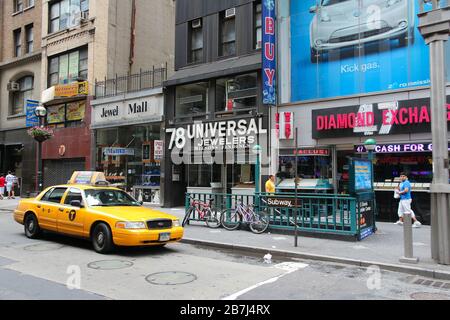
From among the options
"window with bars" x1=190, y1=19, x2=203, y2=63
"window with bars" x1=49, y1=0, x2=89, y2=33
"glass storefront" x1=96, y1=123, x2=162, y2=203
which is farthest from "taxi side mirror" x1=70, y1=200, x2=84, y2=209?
"window with bars" x1=49, y1=0, x2=89, y2=33

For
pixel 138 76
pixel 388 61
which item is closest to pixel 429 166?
pixel 388 61

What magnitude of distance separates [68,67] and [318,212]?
20.0 metres

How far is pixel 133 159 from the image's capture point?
22031 mm

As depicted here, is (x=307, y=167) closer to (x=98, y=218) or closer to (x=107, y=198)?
(x=107, y=198)

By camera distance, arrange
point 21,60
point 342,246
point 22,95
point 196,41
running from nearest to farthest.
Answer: point 342,246 < point 196,41 < point 21,60 < point 22,95

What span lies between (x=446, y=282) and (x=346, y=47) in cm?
1059

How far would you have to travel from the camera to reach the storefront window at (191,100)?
19312 millimetres

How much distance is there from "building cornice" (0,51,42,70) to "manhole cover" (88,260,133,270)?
23.3 meters

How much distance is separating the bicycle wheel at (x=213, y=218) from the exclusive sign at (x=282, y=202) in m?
1.89

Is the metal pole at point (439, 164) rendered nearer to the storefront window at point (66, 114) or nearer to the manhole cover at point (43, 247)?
the manhole cover at point (43, 247)

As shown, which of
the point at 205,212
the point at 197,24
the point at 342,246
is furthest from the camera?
the point at 197,24

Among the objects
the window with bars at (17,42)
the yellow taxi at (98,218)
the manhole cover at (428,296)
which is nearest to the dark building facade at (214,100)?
the yellow taxi at (98,218)

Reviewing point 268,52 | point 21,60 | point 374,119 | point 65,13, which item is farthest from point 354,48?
point 21,60

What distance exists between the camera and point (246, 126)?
56.9 feet
